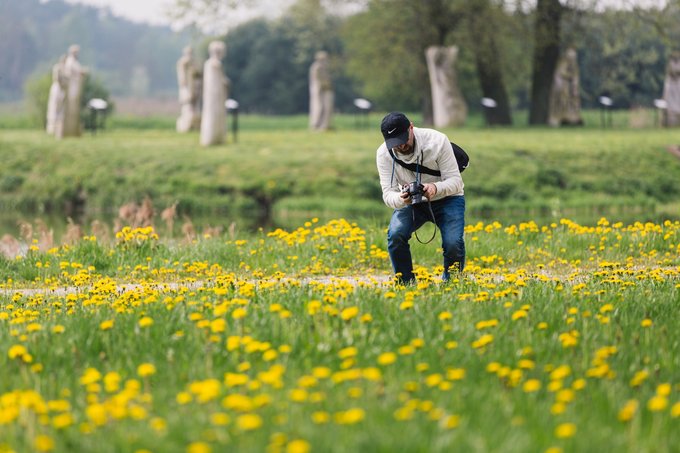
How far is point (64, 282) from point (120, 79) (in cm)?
11391

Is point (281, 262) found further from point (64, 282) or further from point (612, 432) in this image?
point (612, 432)

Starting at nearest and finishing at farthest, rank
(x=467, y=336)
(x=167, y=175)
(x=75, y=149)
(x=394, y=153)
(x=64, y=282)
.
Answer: (x=467, y=336), (x=394, y=153), (x=64, y=282), (x=167, y=175), (x=75, y=149)

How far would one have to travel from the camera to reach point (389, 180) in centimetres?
855

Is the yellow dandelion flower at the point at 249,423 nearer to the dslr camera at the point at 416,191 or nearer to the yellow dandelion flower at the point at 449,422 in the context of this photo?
the yellow dandelion flower at the point at 449,422

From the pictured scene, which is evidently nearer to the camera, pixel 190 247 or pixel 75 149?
pixel 190 247

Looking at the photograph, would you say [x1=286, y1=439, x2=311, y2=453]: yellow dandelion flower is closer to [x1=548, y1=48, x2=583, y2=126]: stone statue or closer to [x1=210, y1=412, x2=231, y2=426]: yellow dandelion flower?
[x1=210, y1=412, x2=231, y2=426]: yellow dandelion flower

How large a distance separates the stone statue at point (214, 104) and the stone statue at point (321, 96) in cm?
934

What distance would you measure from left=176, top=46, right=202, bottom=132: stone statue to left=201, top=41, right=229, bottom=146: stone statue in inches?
378

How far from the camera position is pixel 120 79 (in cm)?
12056

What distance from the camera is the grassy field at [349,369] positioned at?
3982 millimetres

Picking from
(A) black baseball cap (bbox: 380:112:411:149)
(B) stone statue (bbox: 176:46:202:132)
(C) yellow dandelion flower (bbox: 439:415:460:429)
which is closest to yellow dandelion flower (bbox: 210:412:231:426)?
(C) yellow dandelion flower (bbox: 439:415:460:429)

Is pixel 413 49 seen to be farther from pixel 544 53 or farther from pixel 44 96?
pixel 44 96

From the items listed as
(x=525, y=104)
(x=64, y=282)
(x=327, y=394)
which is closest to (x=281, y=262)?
(x=64, y=282)

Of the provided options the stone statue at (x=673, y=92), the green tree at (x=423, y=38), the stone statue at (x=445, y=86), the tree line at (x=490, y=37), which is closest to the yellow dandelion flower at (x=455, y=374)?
the tree line at (x=490, y=37)
